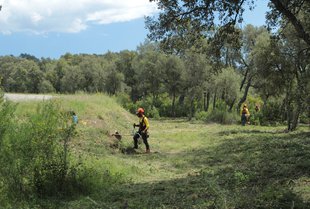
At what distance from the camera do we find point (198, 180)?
11.0 meters

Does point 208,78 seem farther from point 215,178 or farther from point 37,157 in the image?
point 37,157

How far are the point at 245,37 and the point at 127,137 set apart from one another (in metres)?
37.8

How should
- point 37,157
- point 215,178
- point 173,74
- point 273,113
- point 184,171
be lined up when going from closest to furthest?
point 37,157 → point 215,178 → point 184,171 → point 273,113 → point 173,74

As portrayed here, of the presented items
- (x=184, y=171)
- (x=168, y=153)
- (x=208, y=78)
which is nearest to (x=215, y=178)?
(x=184, y=171)

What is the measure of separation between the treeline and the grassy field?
3.67 meters

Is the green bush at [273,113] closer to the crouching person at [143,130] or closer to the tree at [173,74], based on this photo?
the tree at [173,74]

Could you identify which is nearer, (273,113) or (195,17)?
(195,17)

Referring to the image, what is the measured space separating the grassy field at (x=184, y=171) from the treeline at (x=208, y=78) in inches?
145

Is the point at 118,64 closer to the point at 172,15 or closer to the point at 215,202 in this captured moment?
the point at 172,15

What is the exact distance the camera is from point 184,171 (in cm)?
1386

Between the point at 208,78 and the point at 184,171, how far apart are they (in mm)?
27874

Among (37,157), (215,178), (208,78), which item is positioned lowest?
(215,178)

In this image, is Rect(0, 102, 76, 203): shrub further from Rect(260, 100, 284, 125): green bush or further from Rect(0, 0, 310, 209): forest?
Rect(260, 100, 284, 125): green bush

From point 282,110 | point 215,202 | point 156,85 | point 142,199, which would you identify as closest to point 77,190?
point 142,199
